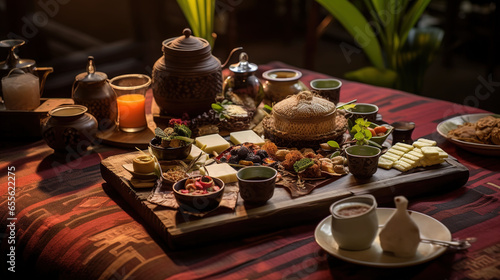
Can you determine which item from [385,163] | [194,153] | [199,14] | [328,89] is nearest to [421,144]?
[385,163]

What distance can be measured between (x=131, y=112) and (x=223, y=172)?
0.66 meters

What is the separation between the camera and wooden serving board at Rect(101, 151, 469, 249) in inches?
60.2

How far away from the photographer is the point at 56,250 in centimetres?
161

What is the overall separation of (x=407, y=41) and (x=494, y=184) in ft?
5.91

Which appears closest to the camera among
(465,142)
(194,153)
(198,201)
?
(198,201)

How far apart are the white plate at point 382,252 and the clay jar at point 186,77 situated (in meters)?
0.92

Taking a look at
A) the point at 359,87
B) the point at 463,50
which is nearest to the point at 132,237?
the point at 359,87

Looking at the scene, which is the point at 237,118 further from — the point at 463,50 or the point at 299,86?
the point at 463,50

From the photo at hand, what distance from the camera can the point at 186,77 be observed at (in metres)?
2.21

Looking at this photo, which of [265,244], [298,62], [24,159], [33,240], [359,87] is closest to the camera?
[265,244]

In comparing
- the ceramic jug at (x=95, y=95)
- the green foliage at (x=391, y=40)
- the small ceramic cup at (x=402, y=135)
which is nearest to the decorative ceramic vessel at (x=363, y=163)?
the small ceramic cup at (x=402, y=135)

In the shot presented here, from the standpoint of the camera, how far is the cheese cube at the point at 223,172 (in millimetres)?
1741

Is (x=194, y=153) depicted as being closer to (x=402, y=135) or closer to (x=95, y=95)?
(x=95, y=95)

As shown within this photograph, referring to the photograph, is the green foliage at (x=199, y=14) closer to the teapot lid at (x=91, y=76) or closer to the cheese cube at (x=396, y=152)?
the teapot lid at (x=91, y=76)
